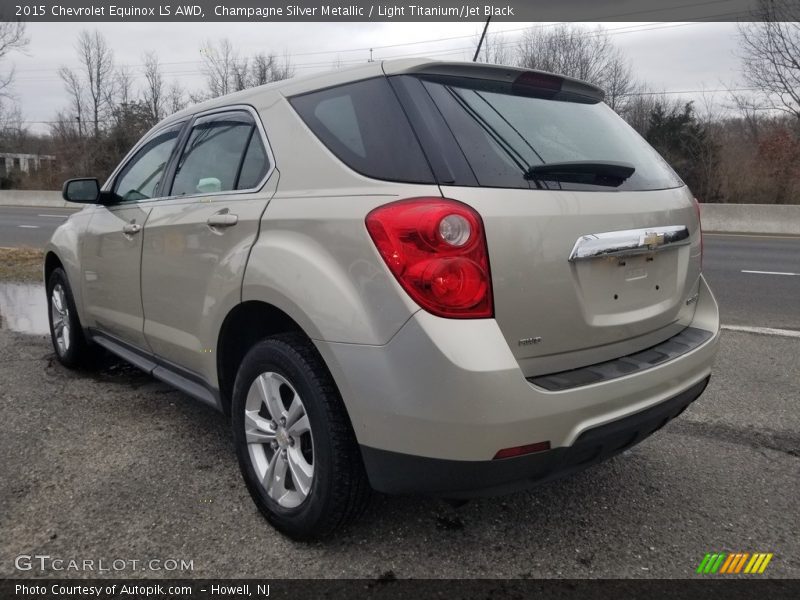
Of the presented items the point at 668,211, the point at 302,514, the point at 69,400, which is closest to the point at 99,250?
the point at 69,400

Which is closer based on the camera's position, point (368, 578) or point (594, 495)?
point (368, 578)

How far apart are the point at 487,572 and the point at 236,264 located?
1.51 metres

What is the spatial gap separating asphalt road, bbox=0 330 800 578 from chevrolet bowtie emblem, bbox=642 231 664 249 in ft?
3.71

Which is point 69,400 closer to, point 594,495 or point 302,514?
point 302,514

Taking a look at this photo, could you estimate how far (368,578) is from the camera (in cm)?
216

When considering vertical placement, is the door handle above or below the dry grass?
above

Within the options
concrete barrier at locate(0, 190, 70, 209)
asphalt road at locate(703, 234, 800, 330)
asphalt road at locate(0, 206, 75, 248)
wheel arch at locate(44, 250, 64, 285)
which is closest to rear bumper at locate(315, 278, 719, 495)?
wheel arch at locate(44, 250, 64, 285)

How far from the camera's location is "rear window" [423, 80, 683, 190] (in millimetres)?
2104

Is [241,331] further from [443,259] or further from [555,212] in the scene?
[555,212]

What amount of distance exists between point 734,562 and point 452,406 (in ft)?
4.33

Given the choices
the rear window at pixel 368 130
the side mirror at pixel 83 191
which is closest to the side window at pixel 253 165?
the rear window at pixel 368 130

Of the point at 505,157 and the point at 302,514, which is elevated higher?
the point at 505,157

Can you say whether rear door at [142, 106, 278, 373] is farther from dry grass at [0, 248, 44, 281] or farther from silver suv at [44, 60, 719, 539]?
dry grass at [0, 248, 44, 281]

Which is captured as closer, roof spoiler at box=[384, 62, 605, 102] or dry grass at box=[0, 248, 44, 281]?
roof spoiler at box=[384, 62, 605, 102]
